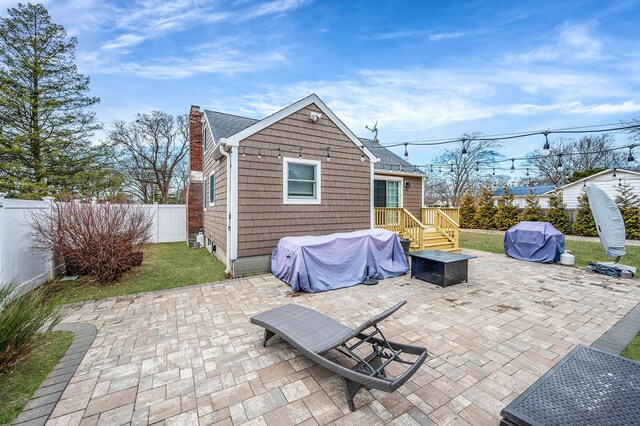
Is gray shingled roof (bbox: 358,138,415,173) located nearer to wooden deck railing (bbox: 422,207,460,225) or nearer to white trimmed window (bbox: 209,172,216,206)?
wooden deck railing (bbox: 422,207,460,225)

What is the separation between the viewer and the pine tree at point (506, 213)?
17.0m

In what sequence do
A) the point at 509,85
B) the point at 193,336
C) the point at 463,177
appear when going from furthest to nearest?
the point at 463,177 → the point at 509,85 → the point at 193,336

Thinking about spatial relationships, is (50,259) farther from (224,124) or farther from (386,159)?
(386,159)

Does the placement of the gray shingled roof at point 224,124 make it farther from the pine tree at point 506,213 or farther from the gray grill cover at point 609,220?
the pine tree at point 506,213

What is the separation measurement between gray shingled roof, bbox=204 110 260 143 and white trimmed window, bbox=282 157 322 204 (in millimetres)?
2377

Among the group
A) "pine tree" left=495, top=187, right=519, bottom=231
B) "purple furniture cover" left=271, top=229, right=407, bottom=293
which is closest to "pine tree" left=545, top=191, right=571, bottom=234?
"pine tree" left=495, top=187, right=519, bottom=231

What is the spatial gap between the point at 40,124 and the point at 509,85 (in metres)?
20.7

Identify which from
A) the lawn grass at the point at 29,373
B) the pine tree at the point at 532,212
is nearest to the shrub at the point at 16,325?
the lawn grass at the point at 29,373

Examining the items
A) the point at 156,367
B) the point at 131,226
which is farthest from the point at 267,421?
the point at 131,226

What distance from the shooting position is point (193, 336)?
3463mm

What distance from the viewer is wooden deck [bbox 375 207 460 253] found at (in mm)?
9430

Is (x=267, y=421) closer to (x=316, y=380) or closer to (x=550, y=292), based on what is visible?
(x=316, y=380)

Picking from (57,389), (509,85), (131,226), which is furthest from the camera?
(509,85)

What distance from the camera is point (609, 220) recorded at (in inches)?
262
